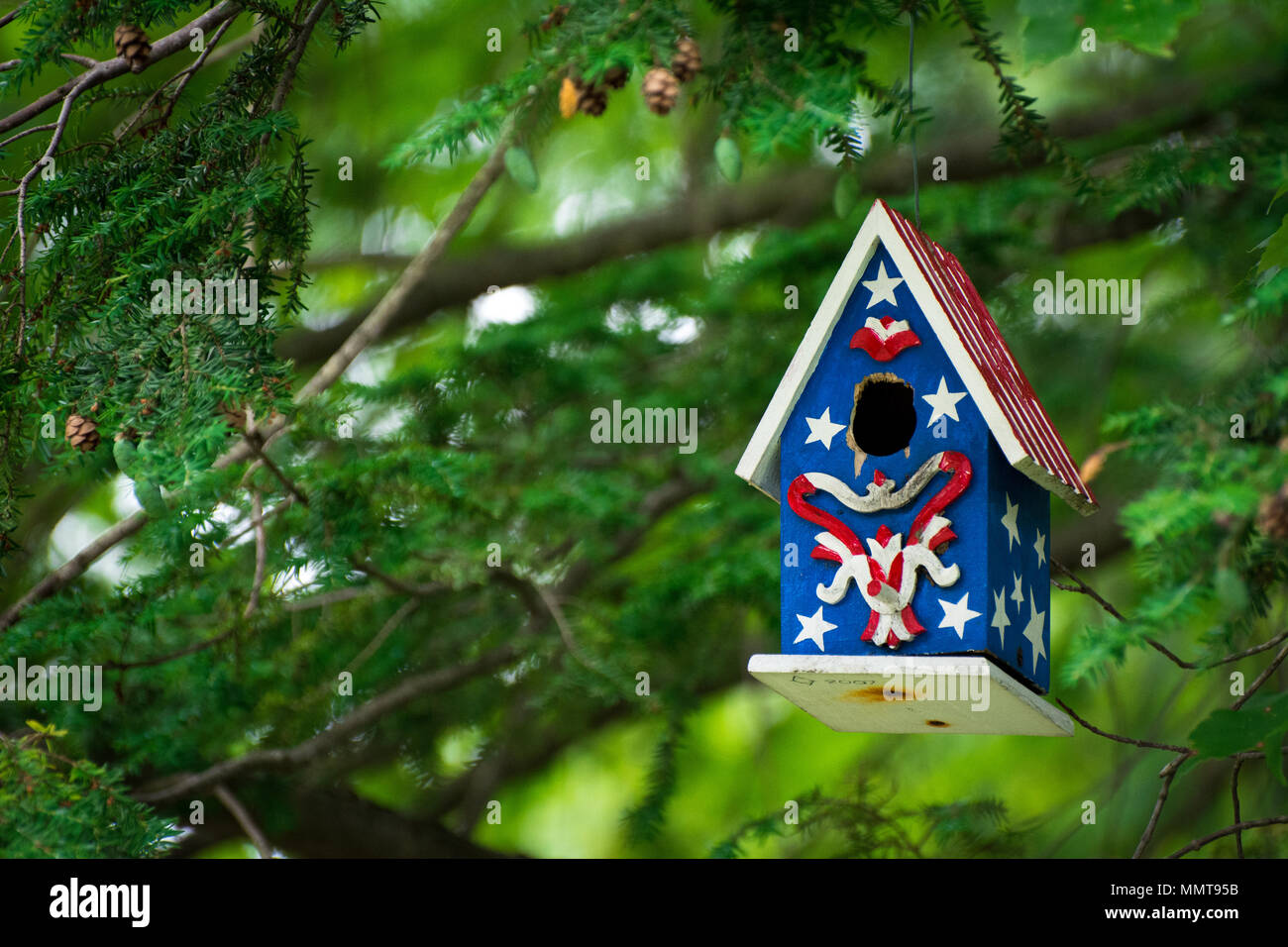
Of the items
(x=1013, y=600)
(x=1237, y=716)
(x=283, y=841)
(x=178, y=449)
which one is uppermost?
(x=178, y=449)

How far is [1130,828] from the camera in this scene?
4.40m

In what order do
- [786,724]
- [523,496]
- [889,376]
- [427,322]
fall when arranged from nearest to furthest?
[889,376] → [523,496] → [427,322] → [786,724]

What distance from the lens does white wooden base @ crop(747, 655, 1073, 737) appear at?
225 cm

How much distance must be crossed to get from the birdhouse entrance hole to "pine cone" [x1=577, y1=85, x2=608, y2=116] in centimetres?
68

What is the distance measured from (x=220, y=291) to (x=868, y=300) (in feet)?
3.75

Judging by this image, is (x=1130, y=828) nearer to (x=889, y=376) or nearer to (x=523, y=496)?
(x=523, y=496)

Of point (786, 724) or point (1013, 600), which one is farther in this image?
point (786, 724)

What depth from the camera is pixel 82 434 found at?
2.24 m

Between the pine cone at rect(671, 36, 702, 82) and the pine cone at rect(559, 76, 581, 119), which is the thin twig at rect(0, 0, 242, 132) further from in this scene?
the pine cone at rect(671, 36, 702, 82)

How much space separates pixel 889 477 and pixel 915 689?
0.37 m

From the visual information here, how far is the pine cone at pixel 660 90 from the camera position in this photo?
2334 millimetres

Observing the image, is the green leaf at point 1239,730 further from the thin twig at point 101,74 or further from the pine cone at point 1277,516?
the thin twig at point 101,74
